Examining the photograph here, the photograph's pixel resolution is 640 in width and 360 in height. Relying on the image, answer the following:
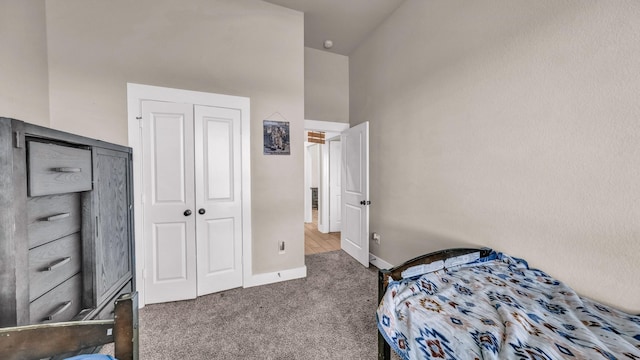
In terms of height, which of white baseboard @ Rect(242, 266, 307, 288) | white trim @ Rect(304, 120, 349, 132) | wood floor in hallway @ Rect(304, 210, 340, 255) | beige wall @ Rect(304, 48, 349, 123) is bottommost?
wood floor in hallway @ Rect(304, 210, 340, 255)

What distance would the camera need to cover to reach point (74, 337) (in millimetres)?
618

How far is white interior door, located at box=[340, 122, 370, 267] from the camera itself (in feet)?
10.1

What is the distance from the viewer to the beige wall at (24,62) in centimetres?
160

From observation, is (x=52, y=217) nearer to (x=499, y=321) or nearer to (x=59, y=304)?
(x=59, y=304)

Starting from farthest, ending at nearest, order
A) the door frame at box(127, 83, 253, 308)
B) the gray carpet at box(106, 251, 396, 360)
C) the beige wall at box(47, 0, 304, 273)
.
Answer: the door frame at box(127, 83, 253, 308), the beige wall at box(47, 0, 304, 273), the gray carpet at box(106, 251, 396, 360)

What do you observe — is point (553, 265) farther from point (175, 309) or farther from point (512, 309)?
point (175, 309)

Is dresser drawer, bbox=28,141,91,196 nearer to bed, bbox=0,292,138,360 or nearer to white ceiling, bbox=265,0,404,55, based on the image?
bed, bbox=0,292,138,360

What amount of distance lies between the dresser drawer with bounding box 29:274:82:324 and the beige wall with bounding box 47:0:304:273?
134 cm

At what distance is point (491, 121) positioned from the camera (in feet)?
5.88

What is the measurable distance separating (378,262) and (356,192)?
3.30 ft

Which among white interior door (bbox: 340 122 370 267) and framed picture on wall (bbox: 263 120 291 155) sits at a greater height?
framed picture on wall (bbox: 263 120 291 155)

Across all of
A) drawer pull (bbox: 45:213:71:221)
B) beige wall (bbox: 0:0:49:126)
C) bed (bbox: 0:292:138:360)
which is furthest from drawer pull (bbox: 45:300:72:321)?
beige wall (bbox: 0:0:49:126)

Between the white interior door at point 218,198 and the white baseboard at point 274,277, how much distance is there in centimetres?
12

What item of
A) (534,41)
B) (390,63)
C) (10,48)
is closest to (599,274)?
(534,41)
